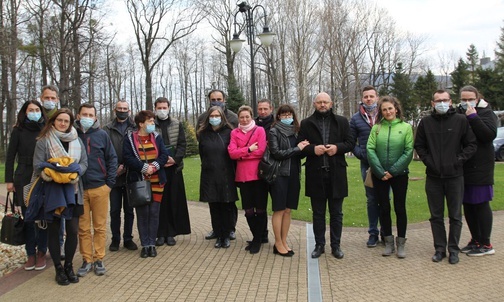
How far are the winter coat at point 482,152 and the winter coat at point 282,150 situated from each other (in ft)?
7.24

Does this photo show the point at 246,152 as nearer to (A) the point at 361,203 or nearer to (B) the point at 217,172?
(B) the point at 217,172

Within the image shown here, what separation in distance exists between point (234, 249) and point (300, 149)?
180 centimetres

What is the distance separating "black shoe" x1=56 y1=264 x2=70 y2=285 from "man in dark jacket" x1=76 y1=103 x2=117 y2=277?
25 centimetres

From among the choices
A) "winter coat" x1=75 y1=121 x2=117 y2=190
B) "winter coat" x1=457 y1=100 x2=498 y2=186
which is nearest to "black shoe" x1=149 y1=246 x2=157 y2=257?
"winter coat" x1=75 y1=121 x2=117 y2=190

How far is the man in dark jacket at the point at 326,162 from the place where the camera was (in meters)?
5.73

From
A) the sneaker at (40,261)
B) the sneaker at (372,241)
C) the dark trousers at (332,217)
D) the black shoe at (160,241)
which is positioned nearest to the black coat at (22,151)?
the sneaker at (40,261)

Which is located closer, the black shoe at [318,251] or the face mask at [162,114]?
the black shoe at [318,251]

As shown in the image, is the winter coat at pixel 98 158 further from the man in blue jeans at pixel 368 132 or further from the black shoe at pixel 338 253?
the man in blue jeans at pixel 368 132

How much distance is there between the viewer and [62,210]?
4.82 m

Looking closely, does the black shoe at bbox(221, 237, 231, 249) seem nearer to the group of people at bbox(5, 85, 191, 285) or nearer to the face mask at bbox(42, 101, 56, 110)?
the group of people at bbox(5, 85, 191, 285)

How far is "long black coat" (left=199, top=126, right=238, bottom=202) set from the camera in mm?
6238

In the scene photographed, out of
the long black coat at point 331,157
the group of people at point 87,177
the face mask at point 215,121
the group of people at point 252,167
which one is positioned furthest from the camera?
the face mask at point 215,121

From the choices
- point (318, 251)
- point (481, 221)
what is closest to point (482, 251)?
point (481, 221)

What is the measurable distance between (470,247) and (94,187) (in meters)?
4.90
